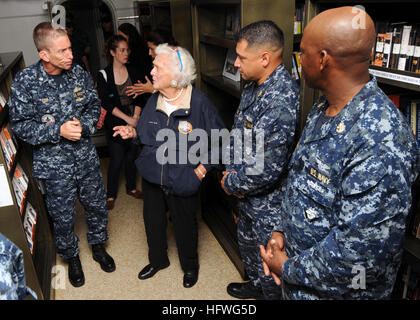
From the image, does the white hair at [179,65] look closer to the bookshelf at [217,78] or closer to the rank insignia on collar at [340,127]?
the bookshelf at [217,78]

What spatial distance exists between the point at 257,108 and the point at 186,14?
223 centimetres

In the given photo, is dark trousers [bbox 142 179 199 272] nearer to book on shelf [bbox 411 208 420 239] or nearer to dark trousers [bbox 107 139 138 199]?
dark trousers [bbox 107 139 138 199]

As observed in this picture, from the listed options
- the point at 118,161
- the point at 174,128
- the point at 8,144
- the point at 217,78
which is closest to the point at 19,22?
the point at 118,161

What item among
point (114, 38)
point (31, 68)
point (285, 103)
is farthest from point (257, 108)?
point (114, 38)

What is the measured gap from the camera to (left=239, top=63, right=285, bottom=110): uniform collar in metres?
1.82

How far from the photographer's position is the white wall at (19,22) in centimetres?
435

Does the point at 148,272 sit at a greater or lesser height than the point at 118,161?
lesser

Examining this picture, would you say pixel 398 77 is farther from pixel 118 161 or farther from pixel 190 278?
pixel 118 161

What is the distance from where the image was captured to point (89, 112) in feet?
8.30

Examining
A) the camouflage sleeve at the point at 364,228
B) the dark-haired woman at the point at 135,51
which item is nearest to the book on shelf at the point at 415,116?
the camouflage sleeve at the point at 364,228

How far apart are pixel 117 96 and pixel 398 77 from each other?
8.28 ft

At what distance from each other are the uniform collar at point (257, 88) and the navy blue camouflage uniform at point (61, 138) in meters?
1.15
